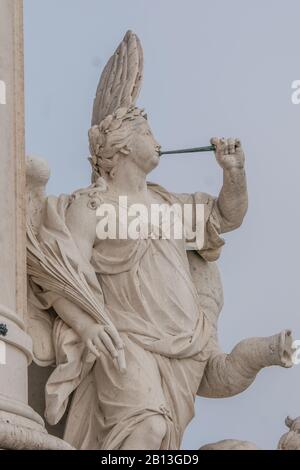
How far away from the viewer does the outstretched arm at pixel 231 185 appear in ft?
54.3

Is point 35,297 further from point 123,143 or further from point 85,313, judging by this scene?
point 123,143

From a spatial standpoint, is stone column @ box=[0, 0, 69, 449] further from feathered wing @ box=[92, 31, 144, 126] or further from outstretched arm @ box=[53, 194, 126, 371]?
feathered wing @ box=[92, 31, 144, 126]

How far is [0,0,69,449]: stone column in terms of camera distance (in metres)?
14.1

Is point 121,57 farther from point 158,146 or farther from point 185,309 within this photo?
point 185,309

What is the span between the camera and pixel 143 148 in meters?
16.6

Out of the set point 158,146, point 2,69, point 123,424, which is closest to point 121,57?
point 158,146

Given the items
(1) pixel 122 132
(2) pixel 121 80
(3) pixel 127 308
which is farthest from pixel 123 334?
(2) pixel 121 80

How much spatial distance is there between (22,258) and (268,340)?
2255 millimetres

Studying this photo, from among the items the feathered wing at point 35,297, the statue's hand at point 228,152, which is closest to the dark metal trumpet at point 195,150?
the statue's hand at point 228,152

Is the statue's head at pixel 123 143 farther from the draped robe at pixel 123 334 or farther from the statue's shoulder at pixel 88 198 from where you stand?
the draped robe at pixel 123 334

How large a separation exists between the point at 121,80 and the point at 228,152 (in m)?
1.30

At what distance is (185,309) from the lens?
16.2 metres
